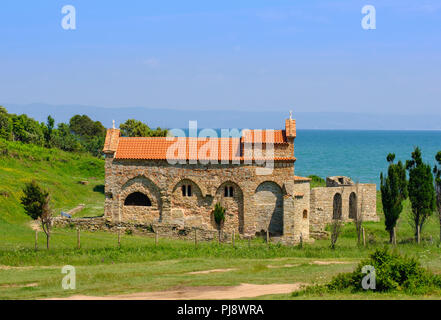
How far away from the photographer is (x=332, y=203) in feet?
166

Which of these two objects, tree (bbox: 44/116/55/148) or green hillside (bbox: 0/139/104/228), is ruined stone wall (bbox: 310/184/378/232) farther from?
tree (bbox: 44/116/55/148)

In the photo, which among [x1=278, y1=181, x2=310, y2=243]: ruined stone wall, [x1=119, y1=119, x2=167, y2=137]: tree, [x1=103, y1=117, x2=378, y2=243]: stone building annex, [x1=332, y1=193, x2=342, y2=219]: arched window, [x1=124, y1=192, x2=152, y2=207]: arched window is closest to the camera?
[x1=278, y1=181, x2=310, y2=243]: ruined stone wall

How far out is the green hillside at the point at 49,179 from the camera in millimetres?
45219

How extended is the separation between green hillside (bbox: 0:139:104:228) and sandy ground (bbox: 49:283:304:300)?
1967cm

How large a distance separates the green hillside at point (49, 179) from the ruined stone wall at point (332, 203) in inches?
724

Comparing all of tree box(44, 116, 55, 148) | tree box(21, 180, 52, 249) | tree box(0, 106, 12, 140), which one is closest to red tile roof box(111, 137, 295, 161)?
tree box(21, 180, 52, 249)

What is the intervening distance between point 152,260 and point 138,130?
156ft

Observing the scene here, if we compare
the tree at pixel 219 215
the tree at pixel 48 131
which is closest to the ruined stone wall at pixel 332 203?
the tree at pixel 219 215

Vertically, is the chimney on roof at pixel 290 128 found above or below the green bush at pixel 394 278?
above

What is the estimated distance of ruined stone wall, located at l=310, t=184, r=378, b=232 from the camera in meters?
49.3

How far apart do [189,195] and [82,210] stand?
38.6 feet

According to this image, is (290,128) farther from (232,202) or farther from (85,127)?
(85,127)

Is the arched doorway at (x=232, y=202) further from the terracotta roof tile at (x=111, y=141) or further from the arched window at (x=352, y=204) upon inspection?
the arched window at (x=352, y=204)

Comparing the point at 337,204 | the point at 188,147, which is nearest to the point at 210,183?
the point at 188,147
